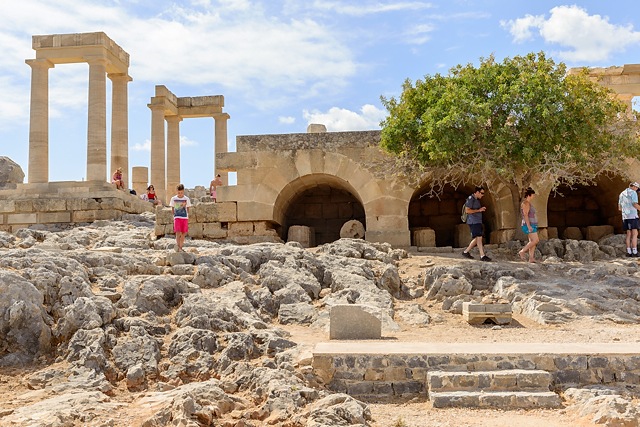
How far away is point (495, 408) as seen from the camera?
6707 mm

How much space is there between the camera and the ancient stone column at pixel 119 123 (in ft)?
74.7

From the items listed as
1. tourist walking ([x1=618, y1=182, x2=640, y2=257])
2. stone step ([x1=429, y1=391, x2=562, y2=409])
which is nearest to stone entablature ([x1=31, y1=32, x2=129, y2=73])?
tourist walking ([x1=618, y1=182, x2=640, y2=257])

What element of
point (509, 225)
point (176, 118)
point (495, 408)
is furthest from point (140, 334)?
point (176, 118)

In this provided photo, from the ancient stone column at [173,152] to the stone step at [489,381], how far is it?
21.2 metres

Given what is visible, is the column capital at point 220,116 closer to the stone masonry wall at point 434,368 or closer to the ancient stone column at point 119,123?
the ancient stone column at point 119,123

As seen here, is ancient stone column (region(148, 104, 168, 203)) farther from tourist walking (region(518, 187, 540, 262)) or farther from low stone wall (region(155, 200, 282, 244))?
tourist walking (region(518, 187, 540, 262))

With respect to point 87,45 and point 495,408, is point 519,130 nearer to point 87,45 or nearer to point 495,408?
point 495,408

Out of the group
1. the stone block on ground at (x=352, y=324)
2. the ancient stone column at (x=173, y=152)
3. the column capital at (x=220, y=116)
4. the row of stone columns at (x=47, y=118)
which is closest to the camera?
the stone block on ground at (x=352, y=324)

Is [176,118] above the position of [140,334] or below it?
above

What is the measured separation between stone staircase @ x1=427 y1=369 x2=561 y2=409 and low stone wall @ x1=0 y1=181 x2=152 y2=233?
14.3m

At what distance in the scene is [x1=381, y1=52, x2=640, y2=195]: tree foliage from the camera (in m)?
13.1

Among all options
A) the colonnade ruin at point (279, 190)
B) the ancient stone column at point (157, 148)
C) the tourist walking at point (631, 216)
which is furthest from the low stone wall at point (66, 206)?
the tourist walking at point (631, 216)

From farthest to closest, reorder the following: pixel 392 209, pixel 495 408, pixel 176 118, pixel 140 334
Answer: pixel 176 118
pixel 392 209
pixel 140 334
pixel 495 408

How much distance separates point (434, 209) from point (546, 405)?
12349mm
